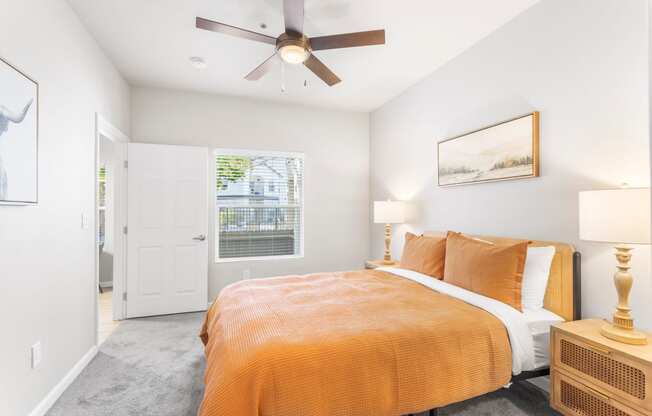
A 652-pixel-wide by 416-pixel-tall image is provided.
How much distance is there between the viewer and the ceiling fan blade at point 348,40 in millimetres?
1991

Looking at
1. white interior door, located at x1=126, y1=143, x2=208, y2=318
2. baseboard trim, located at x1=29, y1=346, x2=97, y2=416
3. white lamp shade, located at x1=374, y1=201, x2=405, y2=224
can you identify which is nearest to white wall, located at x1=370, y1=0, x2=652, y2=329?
white lamp shade, located at x1=374, y1=201, x2=405, y2=224

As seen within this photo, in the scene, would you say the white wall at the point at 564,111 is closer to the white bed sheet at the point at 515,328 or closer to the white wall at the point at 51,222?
the white bed sheet at the point at 515,328

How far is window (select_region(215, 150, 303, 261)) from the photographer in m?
4.12

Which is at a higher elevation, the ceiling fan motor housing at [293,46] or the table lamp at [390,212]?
the ceiling fan motor housing at [293,46]

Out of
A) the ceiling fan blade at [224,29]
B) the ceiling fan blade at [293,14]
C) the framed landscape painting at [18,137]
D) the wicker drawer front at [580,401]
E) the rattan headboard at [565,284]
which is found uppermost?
the ceiling fan blade at [293,14]

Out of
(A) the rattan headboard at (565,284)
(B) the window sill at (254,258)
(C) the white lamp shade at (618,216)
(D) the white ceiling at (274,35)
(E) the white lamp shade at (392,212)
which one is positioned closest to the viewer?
(C) the white lamp shade at (618,216)

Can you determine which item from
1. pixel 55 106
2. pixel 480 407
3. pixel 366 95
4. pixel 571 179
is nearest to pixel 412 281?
pixel 480 407

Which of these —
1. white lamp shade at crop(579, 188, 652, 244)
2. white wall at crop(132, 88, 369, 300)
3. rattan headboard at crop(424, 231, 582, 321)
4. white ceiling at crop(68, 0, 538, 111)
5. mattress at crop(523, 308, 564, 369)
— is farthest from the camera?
white wall at crop(132, 88, 369, 300)

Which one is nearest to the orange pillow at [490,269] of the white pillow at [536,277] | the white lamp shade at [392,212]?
the white pillow at [536,277]

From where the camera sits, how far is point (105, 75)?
2.92 meters

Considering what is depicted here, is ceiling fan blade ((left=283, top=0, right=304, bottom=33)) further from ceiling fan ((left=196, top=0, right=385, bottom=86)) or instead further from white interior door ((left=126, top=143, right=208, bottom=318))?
white interior door ((left=126, top=143, right=208, bottom=318))

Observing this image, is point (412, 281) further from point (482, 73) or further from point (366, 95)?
point (366, 95)

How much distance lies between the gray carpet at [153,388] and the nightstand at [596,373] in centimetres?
36

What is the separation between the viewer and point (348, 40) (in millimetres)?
2061
